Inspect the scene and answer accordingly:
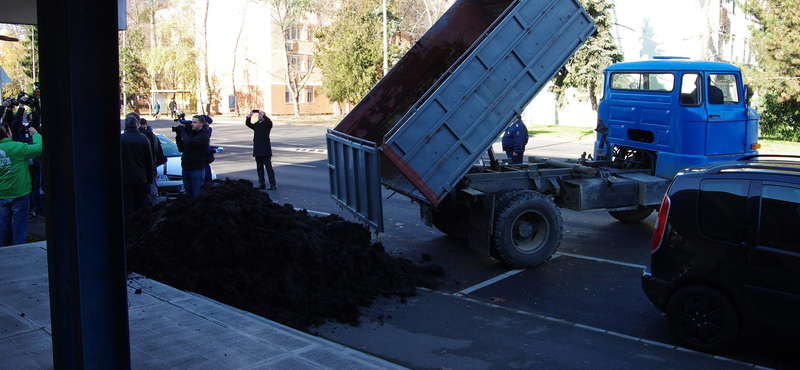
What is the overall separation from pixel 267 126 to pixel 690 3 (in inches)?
1086

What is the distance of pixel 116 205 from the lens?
3.88 meters

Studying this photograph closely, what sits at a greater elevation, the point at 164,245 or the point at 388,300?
the point at 164,245

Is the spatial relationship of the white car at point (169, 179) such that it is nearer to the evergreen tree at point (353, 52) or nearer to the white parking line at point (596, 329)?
the white parking line at point (596, 329)

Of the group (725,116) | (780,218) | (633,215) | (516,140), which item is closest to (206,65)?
(516,140)

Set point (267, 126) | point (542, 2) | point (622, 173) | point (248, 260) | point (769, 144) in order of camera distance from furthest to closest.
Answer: point (769, 144) < point (267, 126) < point (622, 173) < point (542, 2) < point (248, 260)

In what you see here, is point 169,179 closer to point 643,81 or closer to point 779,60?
point 643,81

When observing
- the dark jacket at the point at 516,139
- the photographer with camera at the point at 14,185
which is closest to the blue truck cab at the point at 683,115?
the dark jacket at the point at 516,139

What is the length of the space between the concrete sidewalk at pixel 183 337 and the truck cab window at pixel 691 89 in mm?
6672

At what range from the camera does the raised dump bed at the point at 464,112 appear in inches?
299

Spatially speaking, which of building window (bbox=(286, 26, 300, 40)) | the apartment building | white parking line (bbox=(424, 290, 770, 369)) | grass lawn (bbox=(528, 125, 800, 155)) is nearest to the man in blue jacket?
white parking line (bbox=(424, 290, 770, 369))

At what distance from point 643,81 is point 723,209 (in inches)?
200

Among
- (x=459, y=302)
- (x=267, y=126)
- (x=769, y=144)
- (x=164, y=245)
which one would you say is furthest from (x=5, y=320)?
(x=769, y=144)

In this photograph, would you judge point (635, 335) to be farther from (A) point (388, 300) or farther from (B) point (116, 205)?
(B) point (116, 205)

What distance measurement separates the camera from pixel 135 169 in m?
9.99
